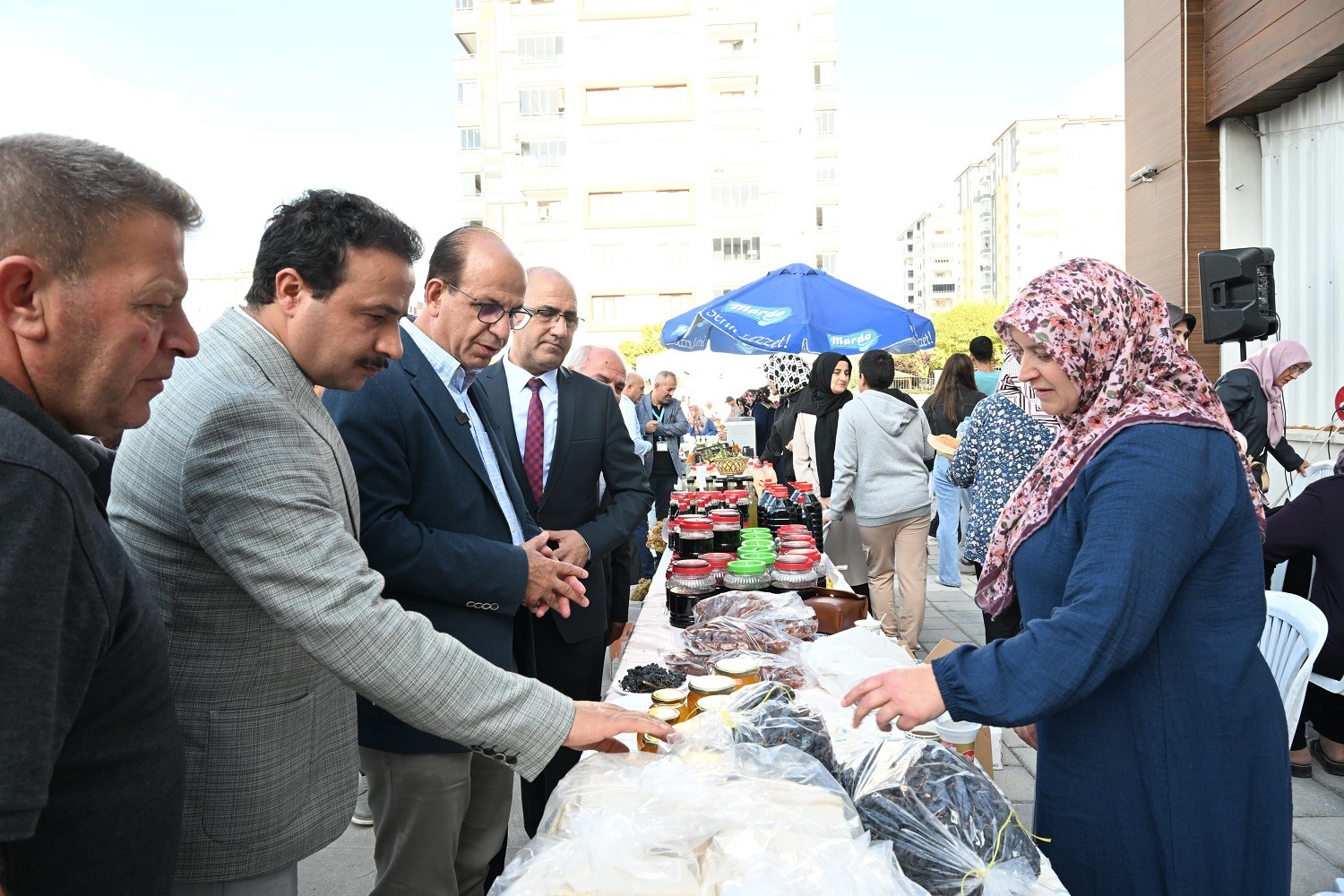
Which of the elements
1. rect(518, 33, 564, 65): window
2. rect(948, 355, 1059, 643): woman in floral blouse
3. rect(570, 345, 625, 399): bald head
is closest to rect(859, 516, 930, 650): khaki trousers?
rect(948, 355, 1059, 643): woman in floral blouse

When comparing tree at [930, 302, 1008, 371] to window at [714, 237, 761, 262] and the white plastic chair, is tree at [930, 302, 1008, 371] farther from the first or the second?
the white plastic chair

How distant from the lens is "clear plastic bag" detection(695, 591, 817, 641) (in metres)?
2.72

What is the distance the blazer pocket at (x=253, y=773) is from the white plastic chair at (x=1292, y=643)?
9.22ft

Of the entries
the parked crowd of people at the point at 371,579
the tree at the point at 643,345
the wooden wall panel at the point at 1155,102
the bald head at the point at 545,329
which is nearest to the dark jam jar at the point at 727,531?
the bald head at the point at 545,329

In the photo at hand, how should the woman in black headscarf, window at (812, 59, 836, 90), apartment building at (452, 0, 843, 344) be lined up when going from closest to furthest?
the woman in black headscarf < apartment building at (452, 0, 843, 344) < window at (812, 59, 836, 90)

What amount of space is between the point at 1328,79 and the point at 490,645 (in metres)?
8.17

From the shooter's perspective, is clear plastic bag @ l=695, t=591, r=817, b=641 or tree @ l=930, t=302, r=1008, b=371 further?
tree @ l=930, t=302, r=1008, b=371

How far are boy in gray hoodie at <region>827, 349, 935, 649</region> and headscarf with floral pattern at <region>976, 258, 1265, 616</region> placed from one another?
4047 mm

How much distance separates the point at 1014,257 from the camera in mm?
109375

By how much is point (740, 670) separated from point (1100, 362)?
1019 mm

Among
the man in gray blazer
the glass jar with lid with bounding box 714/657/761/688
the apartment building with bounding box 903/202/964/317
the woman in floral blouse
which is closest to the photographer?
the man in gray blazer

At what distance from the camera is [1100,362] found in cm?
179

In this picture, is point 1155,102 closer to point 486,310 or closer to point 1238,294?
point 1238,294

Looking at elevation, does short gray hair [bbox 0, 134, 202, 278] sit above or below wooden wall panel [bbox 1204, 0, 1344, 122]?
below
